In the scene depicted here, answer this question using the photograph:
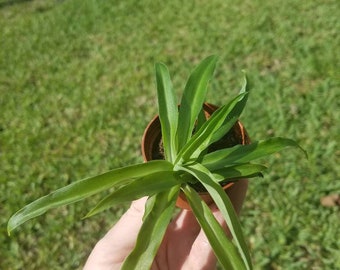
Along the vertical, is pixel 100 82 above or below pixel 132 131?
above

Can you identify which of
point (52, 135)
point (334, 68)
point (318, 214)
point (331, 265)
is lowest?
point (331, 265)

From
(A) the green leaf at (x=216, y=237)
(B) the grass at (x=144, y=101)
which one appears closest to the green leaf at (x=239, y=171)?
(A) the green leaf at (x=216, y=237)

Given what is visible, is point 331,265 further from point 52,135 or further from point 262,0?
point 262,0

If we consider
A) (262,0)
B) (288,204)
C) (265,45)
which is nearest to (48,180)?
(288,204)

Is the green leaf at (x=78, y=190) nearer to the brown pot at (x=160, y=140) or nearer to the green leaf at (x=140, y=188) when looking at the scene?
the green leaf at (x=140, y=188)

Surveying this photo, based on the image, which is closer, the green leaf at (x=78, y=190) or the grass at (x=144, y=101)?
the green leaf at (x=78, y=190)

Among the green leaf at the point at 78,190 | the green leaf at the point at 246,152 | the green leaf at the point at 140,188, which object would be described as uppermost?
the green leaf at the point at 78,190
